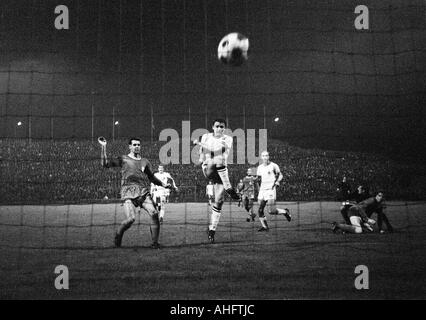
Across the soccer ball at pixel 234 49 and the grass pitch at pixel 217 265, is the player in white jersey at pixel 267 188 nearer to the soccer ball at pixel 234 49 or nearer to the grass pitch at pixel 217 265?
the grass pitch at pixel 217 265

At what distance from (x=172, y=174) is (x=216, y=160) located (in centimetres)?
2346

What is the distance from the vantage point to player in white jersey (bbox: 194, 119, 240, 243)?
9.14m

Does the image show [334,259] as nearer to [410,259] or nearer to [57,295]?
[410,259]

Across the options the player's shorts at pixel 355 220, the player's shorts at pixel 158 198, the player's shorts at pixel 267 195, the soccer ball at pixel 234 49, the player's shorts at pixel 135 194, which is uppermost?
the soccer ball at pixel 234 49

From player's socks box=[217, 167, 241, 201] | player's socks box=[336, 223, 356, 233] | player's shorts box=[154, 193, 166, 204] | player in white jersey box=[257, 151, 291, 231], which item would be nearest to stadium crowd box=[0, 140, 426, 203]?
player's shorts box=[154, 193, 166, 204]

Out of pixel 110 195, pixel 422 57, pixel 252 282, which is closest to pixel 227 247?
pixel 252 282

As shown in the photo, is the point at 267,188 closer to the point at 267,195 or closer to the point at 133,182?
the point at 267,195

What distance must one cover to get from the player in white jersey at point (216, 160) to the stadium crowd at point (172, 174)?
1904cm

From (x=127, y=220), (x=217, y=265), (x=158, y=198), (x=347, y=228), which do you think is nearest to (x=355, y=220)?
(x=347, y=228)

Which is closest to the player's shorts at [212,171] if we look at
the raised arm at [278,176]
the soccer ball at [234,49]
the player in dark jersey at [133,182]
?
the player in dark jersey at [133,182]

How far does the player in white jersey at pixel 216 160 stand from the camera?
914 cm

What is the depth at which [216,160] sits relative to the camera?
9.34 metres

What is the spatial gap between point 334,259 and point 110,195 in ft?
81.4

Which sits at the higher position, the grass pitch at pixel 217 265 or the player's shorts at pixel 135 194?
the player's shorts at pixel 135 194
